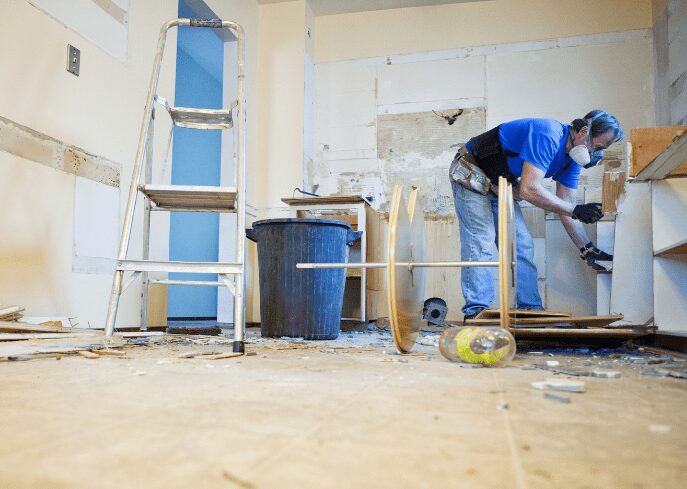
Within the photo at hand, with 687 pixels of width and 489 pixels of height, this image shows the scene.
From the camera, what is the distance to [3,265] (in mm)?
2049

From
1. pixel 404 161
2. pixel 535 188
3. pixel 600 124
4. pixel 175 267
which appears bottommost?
pixel 175 267

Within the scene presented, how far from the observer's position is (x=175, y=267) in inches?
72.9

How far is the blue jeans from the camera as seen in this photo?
2.88 meters

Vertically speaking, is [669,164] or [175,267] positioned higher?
[669,164]

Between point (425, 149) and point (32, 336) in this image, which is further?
→ point (425, 149)

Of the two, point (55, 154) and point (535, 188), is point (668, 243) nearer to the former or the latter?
point (535, 188)

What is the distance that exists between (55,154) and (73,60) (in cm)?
47

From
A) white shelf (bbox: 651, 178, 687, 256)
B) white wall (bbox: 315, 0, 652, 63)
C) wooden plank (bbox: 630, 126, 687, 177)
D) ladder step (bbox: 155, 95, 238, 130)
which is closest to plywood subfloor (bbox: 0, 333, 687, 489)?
white shelf (bbox: 651, 178, 687, 256)

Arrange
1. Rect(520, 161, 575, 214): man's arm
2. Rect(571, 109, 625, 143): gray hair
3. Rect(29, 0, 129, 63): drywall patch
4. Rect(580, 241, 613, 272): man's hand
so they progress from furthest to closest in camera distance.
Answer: Rect(580, 241, 613, 272): man's hand
Rect(571, 109, 625, 143): gray hair
Rect(520, 161, 575, 214): man's arm
Rect(29, 0, 129, 63): drywall patch

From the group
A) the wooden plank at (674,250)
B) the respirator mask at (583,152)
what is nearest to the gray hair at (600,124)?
the respirator mask at (583,152)

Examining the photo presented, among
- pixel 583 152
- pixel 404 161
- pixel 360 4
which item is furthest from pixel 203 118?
pixel 360 4

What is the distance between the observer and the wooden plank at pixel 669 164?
6.16 feet

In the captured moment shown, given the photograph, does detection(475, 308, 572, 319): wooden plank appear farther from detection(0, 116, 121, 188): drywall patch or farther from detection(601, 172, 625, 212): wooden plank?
detection(0, 116, 121, 188): drywall patch

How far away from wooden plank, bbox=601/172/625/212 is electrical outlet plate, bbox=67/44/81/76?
270cm
